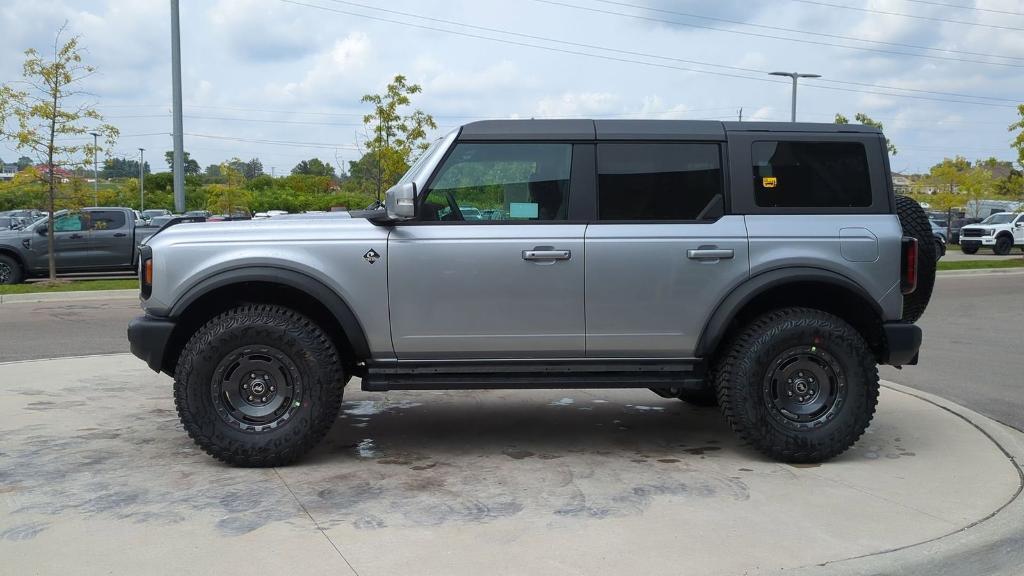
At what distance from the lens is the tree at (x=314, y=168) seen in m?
103

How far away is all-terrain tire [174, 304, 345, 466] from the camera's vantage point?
5.38 m

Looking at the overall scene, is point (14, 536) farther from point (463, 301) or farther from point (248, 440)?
point (463, 301)

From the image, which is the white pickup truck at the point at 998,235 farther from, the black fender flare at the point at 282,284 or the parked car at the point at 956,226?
the black fender flare at the point at 282,284

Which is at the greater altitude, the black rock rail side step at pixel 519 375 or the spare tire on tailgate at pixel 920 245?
the spare tire on tailgate at pixel 920 245

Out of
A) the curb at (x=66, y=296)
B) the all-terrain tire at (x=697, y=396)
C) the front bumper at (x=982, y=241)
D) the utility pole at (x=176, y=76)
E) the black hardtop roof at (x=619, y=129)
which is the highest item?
the utility pole at (x=176, y=76)

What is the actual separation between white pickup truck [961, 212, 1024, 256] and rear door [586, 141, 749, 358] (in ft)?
112

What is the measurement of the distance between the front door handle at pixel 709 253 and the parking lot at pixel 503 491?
1238 mm

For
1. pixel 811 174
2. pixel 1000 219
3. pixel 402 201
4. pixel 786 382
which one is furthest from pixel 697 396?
pixel 1000 219

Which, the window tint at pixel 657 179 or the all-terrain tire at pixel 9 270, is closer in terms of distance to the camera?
the window tint at pixel 657 179

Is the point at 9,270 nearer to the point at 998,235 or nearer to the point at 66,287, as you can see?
the point at 66,287

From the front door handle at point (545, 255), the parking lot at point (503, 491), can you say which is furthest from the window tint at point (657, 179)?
the parking lot at point (503, 491)

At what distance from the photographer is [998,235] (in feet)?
116

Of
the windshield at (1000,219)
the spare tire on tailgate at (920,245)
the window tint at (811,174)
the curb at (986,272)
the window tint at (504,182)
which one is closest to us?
the window tint at (504,182)

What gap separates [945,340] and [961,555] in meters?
8.22
